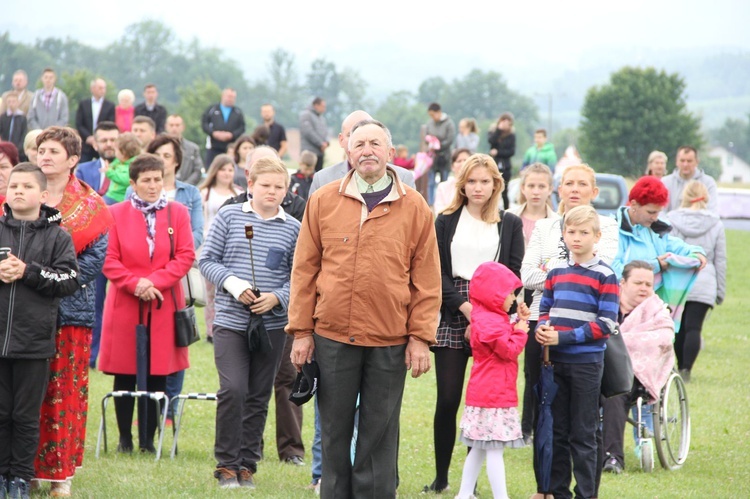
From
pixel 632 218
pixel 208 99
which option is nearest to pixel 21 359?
pixel 632 218

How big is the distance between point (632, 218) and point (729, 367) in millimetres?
6094

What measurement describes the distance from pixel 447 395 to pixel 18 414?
271 cm

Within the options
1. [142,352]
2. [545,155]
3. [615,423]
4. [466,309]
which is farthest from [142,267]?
[545,155]

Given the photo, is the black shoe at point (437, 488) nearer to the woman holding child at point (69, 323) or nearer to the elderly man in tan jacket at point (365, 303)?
the elderly man in tan jacket at point (365, 303)

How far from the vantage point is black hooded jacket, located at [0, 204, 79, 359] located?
6.03 metres

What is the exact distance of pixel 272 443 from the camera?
29.7 feet

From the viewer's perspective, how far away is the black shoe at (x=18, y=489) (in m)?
6.11

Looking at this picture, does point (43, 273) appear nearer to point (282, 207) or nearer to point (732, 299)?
point (282, 207)

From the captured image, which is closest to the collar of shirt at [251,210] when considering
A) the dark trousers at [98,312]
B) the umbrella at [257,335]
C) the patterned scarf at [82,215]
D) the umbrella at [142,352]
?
the umbrella at [257,335]

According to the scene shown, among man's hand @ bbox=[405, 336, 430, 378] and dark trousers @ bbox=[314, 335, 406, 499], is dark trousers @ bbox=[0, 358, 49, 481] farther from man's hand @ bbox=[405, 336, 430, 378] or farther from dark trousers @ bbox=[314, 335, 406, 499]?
man's hand @ bbox=[405, 336, 430, 378]

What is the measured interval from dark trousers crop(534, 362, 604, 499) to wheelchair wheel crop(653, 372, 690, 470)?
189cm

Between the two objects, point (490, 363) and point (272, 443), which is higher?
point (490, 363)

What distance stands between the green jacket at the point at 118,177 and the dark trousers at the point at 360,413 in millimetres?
5458

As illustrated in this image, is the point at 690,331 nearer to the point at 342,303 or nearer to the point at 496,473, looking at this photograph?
the point at 496,473
